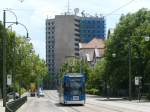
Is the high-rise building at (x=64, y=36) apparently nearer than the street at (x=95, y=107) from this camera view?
No

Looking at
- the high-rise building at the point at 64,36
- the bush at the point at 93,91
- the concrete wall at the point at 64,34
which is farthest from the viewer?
the concrete wall at the point at 64,34

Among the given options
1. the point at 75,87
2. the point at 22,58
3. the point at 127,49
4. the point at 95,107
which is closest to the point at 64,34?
the point at 22,58

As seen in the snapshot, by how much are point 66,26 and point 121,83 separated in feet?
267

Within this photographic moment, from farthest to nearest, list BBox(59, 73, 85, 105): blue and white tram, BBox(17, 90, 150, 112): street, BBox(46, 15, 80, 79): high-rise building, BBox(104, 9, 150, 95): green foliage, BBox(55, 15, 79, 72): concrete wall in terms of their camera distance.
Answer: BBox(55, 15, 79, 72): concrete wall → BBox(46, 15, 80, 79): high-rise building → BBox(104, 9, 150, 95): green foliage → BBox(59, 73, 85, 105): blue and white tram → BBox(17, 90, 150, 112): street

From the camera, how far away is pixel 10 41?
10312 centimetres

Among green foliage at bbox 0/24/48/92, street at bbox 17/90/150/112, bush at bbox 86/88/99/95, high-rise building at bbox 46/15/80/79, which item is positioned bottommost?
bush at bbox 86/88/99/95

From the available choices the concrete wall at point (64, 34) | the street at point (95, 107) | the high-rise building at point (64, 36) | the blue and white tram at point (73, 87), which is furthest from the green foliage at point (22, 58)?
the blue and white tram at point (73, 87)

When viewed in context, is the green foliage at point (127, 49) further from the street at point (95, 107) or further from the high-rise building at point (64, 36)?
the high-rise building at point (64, 36)

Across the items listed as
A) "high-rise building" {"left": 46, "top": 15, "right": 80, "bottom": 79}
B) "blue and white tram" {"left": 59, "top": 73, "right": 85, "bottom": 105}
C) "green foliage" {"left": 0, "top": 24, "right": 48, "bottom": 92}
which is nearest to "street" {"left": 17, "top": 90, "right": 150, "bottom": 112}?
"blue and white tram" {"left": 59, "top": 73, "right": 85, "bottom": 105}

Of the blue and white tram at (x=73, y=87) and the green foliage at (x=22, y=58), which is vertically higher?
the green foliage at (x=22, y=58)

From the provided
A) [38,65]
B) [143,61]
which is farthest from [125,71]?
[38,65]

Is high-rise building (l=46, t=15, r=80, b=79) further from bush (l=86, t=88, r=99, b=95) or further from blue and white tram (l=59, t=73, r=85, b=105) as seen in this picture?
blue and white tram (l=59, t=73, r=85, b=105)

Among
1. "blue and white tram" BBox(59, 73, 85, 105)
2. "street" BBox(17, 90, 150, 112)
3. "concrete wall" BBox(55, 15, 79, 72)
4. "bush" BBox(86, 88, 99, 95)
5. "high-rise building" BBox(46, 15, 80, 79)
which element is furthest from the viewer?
"concrete wall" BBox(55, 15, 79, 72)

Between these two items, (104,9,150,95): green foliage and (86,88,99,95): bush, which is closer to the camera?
(104,9,150,95): green foliage
